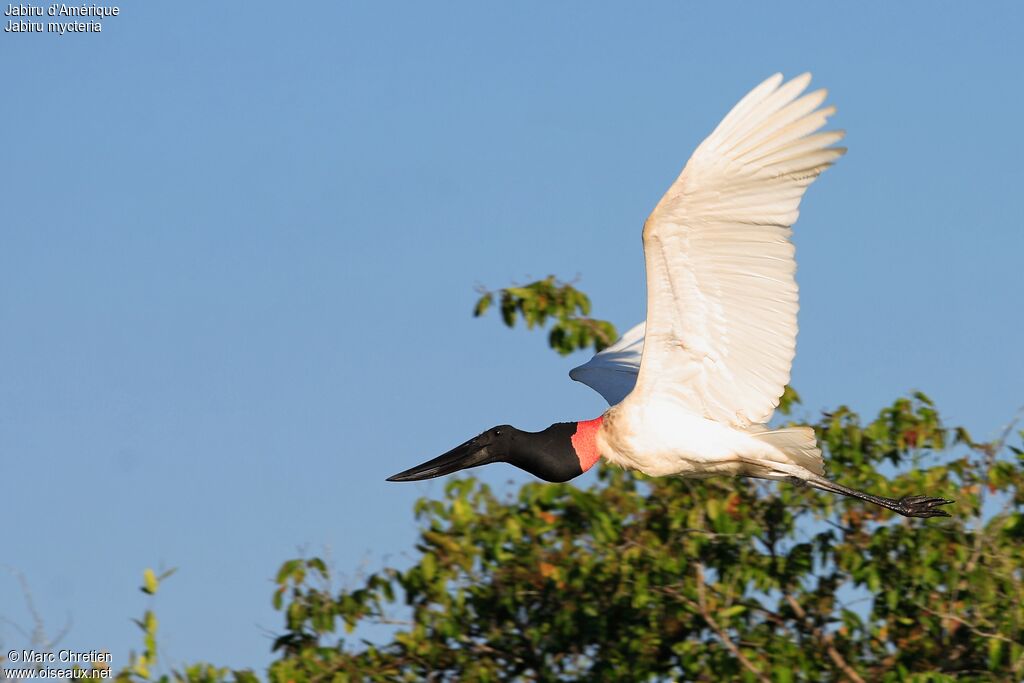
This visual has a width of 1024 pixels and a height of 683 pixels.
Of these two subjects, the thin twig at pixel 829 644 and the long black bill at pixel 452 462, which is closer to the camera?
the thin twig at pixel 829 644

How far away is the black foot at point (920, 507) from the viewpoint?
7.06 metres

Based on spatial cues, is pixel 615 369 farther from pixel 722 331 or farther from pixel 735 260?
pixel 735 260

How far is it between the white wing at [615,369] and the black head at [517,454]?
0.90 metres

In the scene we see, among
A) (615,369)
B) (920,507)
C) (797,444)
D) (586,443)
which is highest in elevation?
(615,369)

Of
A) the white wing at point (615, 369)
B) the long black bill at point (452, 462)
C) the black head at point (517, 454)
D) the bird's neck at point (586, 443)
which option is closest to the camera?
the bird's neck at point (586, 443)

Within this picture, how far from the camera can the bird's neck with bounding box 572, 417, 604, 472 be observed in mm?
7156

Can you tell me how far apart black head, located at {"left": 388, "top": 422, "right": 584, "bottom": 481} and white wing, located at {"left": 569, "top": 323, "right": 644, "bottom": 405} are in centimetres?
90

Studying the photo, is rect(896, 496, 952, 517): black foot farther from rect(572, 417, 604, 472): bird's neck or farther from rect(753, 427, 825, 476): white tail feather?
rect(572, 417, 604, 472): bird's neck

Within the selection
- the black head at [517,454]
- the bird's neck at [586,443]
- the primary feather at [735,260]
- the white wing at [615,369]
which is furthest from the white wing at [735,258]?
the white wing at [615,369]

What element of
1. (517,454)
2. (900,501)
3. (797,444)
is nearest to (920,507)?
(900,501)

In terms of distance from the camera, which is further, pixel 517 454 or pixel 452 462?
pixel 452 462

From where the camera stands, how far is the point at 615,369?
8.62m

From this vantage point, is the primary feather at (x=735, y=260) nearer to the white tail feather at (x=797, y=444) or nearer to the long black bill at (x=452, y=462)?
the white tail feather at (x=797, y=444)

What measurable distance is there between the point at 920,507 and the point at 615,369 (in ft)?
6.48
